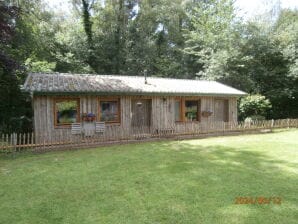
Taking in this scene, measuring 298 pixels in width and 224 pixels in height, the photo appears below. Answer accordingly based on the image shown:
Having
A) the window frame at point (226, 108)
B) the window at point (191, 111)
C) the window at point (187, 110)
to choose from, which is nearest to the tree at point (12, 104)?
the window at point (187, 110)

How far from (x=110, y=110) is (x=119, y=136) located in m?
1.68

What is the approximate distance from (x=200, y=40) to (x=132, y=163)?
2089cm

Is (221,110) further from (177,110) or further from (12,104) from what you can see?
(12,104)

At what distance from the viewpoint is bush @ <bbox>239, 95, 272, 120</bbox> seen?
59.3 ft

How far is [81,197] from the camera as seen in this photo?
5.12 meters

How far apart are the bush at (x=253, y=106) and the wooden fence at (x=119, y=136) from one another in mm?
2082

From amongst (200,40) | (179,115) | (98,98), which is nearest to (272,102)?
(200,40)

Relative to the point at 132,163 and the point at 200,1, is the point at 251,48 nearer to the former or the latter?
the point at 200,1

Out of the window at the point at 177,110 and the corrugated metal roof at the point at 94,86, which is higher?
the corrugated metal roof at the point at 94,86

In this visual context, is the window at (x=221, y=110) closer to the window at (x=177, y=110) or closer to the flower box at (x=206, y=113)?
the flower box at (x=206, y=113)

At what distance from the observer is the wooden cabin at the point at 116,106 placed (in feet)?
36.6

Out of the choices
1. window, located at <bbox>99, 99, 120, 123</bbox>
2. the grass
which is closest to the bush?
the grass

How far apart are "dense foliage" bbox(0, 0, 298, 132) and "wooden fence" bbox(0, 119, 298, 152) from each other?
442 centimetres

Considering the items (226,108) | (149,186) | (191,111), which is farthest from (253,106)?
(149,186)
